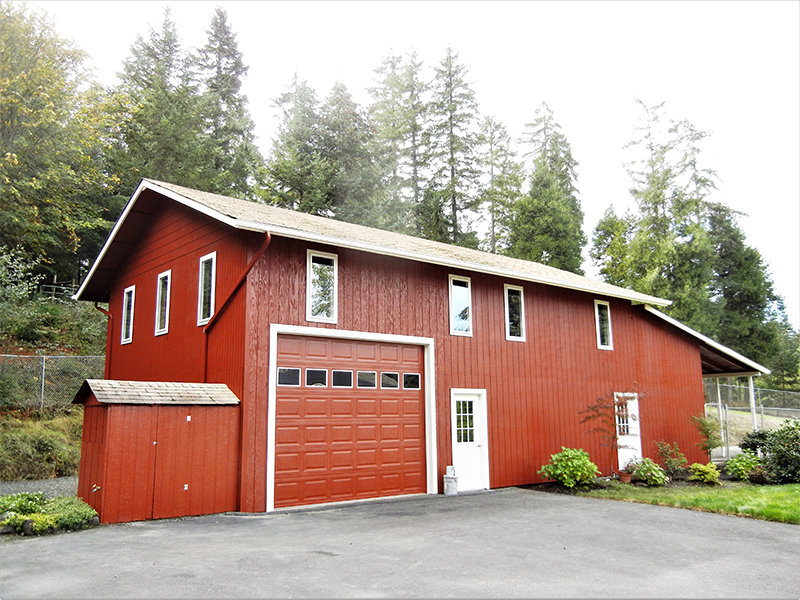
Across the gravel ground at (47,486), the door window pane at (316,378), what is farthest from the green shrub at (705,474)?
the gravel ground at (47,486)

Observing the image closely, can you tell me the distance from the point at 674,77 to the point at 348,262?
26218mm

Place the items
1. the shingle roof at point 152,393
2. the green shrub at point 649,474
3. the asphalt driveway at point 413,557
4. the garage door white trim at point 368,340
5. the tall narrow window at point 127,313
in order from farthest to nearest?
the tall narrow window at point 127,313 → the green shrub at point 649,474 → the garage door white trim at point 368,340 → the shingle roof at point 152,393 → the asphalt driveway at point 413,557

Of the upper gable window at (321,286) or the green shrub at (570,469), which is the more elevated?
the upper gable window at (321,286)

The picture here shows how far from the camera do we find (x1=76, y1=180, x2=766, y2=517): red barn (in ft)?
33.3

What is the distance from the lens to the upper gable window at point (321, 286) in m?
10.8

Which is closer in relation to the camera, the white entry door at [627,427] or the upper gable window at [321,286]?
the upper gable window at [321,286]

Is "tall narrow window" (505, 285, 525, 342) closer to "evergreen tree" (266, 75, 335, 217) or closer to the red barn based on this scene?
the red barn

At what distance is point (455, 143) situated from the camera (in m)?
30.5

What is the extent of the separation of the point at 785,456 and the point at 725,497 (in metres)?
3.72

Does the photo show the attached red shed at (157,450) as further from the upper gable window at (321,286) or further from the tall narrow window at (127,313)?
the tall narrow window at (127,313)

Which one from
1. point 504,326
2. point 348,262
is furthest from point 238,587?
point 504,326

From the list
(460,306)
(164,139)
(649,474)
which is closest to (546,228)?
(164,139)

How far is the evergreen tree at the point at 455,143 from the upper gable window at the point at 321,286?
19.4 m

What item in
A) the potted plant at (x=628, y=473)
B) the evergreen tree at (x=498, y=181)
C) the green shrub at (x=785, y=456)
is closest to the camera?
the green shrub at (x=785, y=456)
